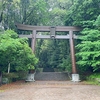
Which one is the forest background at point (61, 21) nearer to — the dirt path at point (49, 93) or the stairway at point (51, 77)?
the stairway at point (51, 77)

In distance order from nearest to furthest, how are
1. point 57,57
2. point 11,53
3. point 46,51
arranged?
1. point 11,53
2. point 57,57
3. point 46,51

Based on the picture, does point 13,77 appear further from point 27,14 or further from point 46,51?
point 46,51

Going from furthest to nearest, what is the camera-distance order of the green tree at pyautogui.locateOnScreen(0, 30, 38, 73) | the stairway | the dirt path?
the stairway
the green tree at pyautogui.locateOnScreen(0, 30, 38, 73)
the dirt path

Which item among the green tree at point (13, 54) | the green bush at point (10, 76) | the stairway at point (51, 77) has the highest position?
the green tree at point (13, 54)

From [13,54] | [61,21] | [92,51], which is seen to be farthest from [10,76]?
[61,21]

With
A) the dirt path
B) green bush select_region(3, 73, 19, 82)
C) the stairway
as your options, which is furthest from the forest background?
the dirt path

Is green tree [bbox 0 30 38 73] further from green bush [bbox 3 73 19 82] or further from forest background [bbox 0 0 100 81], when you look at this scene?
green bush [bbox 3 73 19 82]

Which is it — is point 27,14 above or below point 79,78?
above

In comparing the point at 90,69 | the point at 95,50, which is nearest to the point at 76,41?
the point at 90,69

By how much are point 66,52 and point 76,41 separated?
18.9 feet

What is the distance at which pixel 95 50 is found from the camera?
17.3m

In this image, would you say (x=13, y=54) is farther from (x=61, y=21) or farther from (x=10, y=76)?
(x=61, y=21)

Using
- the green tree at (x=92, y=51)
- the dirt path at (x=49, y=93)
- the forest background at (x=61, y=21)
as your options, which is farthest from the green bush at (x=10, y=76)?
the green tree at (x=92, y=51)

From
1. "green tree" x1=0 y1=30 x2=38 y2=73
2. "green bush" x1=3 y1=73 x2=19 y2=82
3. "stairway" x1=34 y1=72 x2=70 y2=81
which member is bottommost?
"stairway" x1=34 y1=72 x2=70 y2=81
